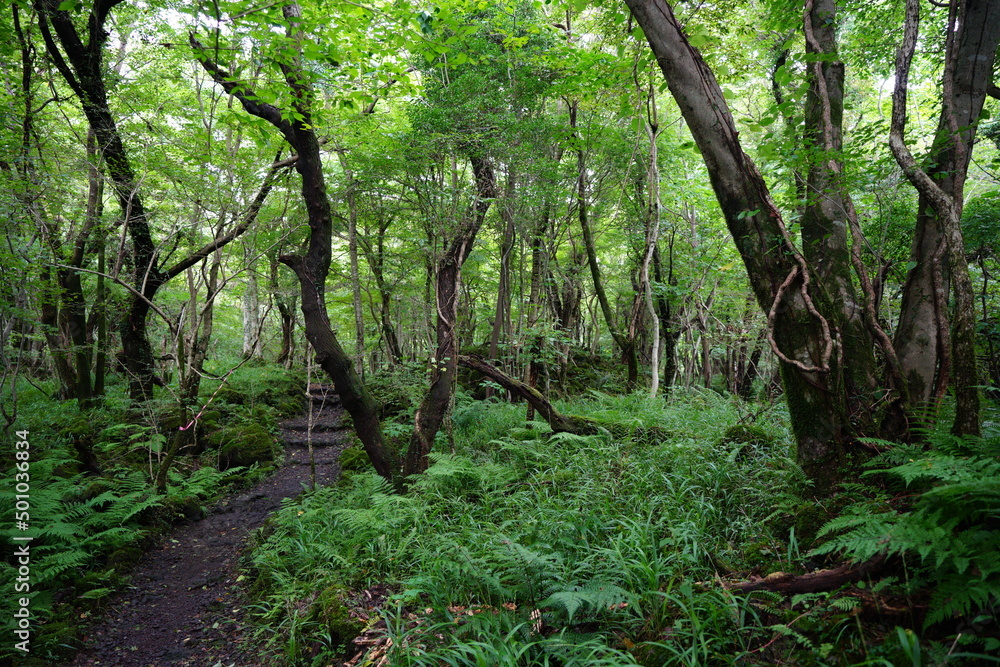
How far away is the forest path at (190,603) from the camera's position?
3.90 m

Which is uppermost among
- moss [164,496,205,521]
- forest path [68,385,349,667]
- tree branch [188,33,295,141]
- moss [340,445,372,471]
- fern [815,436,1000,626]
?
tree branch [188,33,295,141]

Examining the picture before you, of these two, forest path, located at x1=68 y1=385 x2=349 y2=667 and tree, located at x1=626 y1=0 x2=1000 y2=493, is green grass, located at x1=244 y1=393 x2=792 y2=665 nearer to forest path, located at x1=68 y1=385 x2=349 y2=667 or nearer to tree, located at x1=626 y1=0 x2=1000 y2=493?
forest path, located at x1=68 y1=385 x2=349 y2=667

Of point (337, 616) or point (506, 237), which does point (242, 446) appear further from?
point (506, 237)

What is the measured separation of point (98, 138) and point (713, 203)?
10.9 metres

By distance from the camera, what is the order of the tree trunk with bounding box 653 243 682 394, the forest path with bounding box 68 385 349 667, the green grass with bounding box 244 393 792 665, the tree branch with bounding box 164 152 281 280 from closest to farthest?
the green grass with bounding box 244 393 792 665
the forest path with bounding box 68 385 349 667
the tree branch with bounding box 164 152 281 280
the tree trunk with bounding box 653 243 682 394

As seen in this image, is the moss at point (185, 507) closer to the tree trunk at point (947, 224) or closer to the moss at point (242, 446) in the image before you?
the moss at point (242, 446)

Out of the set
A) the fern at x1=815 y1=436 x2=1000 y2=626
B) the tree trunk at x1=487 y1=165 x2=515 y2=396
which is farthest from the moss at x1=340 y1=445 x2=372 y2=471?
the fern at x1=815 y1=436 x2=1000 y2=626

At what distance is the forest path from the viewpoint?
12.8ft

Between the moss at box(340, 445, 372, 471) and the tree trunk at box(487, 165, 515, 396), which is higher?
the tree trunk at box(487, 165, 515, 396)

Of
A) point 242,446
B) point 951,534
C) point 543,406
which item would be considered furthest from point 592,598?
point 242,446

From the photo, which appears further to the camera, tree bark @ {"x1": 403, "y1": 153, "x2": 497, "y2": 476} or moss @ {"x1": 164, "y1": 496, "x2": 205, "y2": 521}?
moss @ {"x1": 164, "y1": 496, "x2": 205, "y2": 521}

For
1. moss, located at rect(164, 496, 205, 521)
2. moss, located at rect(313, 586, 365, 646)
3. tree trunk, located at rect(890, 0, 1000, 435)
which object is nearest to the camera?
tree trunk, located at rect(890, 0, 1000, 435)

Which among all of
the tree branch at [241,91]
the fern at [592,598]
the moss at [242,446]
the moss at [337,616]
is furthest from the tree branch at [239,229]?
the fern at [592,598]

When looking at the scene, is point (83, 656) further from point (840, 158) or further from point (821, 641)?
point (840, 158)
